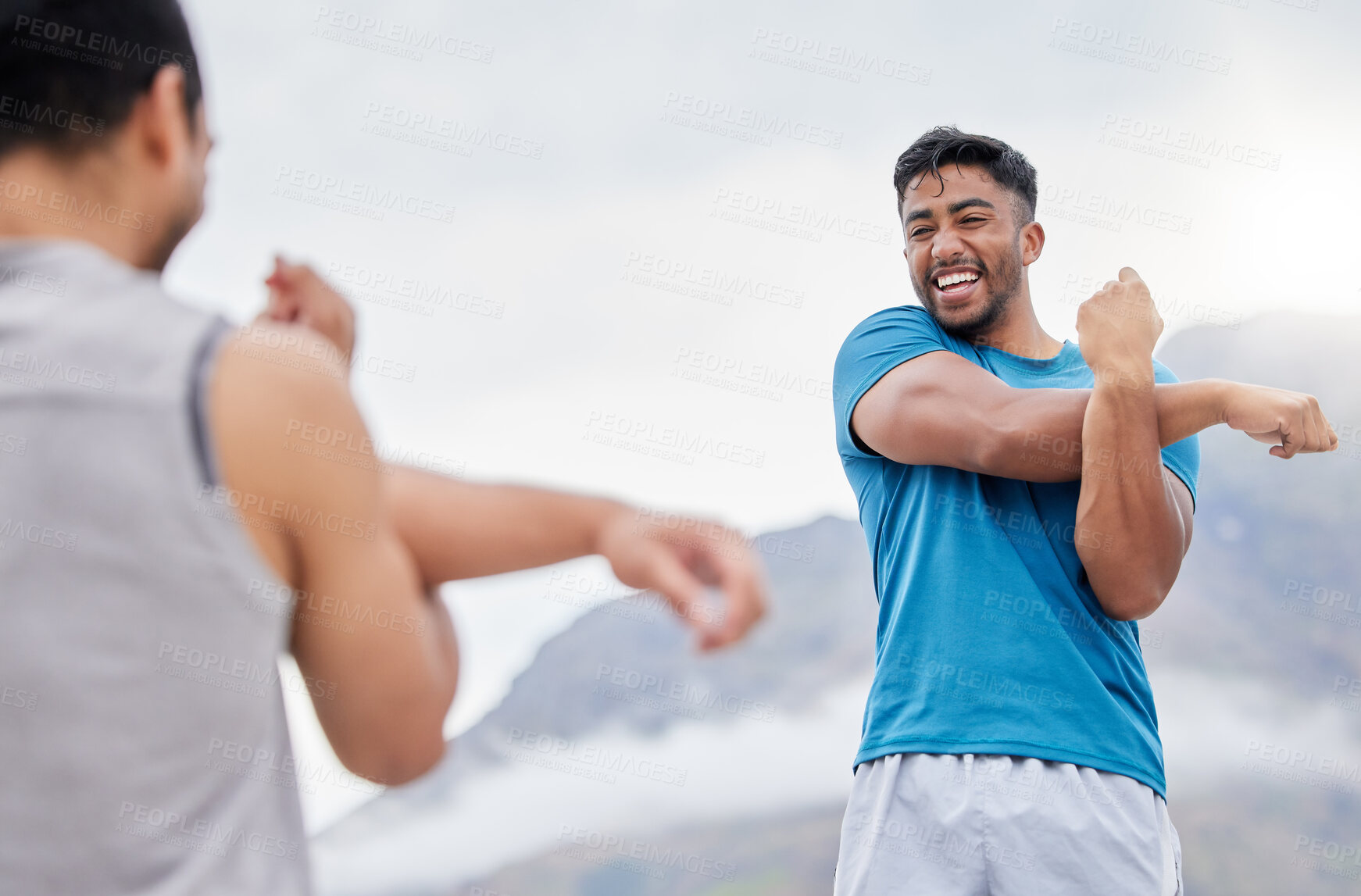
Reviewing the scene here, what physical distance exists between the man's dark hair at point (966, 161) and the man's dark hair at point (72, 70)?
1.57 metres

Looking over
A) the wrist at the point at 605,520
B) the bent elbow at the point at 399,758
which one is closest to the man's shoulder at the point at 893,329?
the wrist at the point at 605,520

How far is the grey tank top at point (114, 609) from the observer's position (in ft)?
2.20

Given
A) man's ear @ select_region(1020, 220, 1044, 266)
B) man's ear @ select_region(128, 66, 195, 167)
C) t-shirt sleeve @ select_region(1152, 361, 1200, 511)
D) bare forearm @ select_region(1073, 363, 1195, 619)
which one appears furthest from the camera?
man's ear @ select_region(1020, 220, 1044, 266)

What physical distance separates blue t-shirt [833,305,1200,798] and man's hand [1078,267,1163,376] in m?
0.15

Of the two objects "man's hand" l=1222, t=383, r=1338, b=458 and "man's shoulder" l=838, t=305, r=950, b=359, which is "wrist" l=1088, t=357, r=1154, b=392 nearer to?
"man's hand" l=1222, t=383, r=1338, b=458

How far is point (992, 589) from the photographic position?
1660mm

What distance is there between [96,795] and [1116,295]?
159 cm

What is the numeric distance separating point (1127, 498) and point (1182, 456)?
12.7 inches

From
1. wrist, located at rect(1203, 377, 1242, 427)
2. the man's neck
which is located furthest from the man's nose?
wrist, located at rect(1203, 377, 1242, 427)

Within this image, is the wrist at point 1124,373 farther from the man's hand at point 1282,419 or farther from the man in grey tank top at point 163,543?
the man in grey tank top at point 163,543

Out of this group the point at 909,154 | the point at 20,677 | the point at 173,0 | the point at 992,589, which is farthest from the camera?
the point at 909,154

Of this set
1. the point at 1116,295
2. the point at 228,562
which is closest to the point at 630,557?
the point at 228,562

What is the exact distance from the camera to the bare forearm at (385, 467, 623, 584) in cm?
78

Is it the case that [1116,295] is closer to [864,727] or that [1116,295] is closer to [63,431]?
[864,727]
